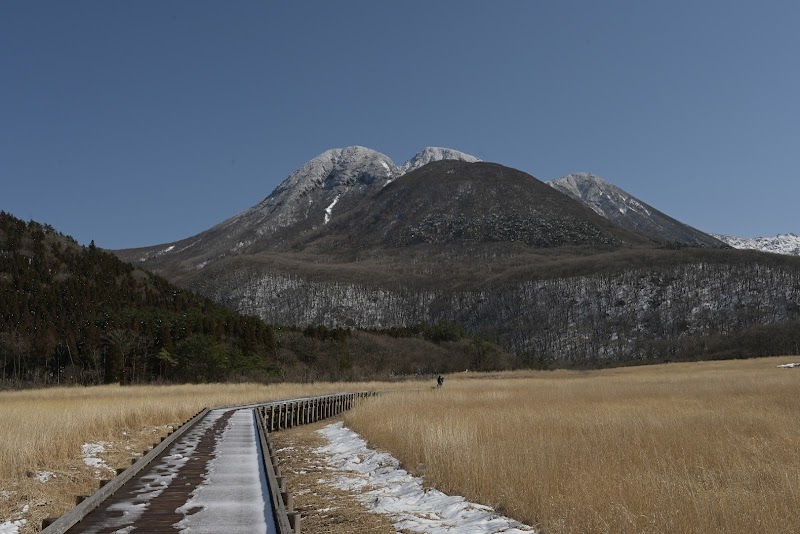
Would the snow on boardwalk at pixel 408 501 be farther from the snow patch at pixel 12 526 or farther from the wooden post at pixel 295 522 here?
the snow patch at pixel 12 526

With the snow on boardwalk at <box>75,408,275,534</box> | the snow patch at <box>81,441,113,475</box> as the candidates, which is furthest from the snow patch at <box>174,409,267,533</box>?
the snow patch at <box>81,441,113,475</box>

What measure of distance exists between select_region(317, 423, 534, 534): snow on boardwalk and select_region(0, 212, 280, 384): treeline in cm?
5571

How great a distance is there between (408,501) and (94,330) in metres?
74.9

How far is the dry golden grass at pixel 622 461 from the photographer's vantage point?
9094 millimetres

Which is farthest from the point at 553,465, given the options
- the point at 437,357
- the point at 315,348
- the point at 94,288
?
the point at 437,357

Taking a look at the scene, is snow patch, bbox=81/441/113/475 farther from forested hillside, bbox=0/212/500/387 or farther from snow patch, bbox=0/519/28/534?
forested hillside, bbox=0/212/500/387

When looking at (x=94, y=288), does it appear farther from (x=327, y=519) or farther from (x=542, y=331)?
(x=542, y=331)

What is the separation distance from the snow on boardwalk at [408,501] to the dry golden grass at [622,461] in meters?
0.36

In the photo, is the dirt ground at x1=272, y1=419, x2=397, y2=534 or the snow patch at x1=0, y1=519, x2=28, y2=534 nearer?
the snow patch at x1=0, y1=519, x2=28, y2=534

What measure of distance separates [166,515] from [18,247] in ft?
373

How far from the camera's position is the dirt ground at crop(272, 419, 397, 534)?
11.3 metres

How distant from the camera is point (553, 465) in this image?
13258 mm

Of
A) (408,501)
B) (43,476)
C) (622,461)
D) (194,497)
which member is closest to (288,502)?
(194,497)

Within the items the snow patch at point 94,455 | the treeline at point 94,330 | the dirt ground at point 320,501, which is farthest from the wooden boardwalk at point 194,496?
the treeline at point 94,330
